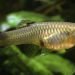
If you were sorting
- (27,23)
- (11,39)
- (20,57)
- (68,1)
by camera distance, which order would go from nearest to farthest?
(11,39) < (27,23) < (20,57) < (68,1)

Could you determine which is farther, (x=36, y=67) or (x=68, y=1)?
(x=68, y=1)

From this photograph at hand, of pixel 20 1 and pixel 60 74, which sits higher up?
pixel 20 1

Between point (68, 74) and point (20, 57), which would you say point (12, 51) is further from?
point (68, 74)

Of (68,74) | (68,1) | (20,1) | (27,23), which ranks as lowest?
(68,74)

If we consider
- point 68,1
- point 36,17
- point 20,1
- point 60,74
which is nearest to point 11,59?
point 60,74

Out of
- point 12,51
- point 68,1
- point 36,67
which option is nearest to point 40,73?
point 36,67

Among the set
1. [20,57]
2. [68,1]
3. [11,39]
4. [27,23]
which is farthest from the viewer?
[68,1]
